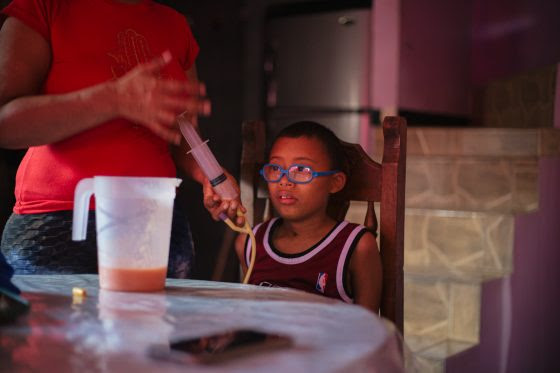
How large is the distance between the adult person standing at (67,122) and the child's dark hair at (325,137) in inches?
14.2

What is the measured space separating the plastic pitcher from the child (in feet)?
2.23

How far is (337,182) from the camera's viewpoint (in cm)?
173

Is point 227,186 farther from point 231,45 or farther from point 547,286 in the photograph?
point 231,45

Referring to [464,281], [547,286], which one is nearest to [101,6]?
[464,281]

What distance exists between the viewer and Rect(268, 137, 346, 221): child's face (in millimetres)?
1757

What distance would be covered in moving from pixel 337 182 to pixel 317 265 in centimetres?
20

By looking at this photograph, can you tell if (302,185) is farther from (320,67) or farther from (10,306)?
(320,67)

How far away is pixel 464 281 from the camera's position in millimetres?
2682

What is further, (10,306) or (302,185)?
(302,185)

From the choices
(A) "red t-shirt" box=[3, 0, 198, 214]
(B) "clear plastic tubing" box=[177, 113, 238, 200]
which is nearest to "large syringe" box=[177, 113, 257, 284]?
(B) "clear plastic tubing" box=[177, 113, 238, 200]

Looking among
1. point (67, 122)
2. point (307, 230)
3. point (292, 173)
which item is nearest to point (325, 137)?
point (292, 173)

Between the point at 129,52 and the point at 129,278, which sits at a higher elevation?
the point at 129,52

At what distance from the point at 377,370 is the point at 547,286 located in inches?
106

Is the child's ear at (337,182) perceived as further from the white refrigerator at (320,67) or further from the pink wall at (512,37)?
the white refrigerator at (320,67)
